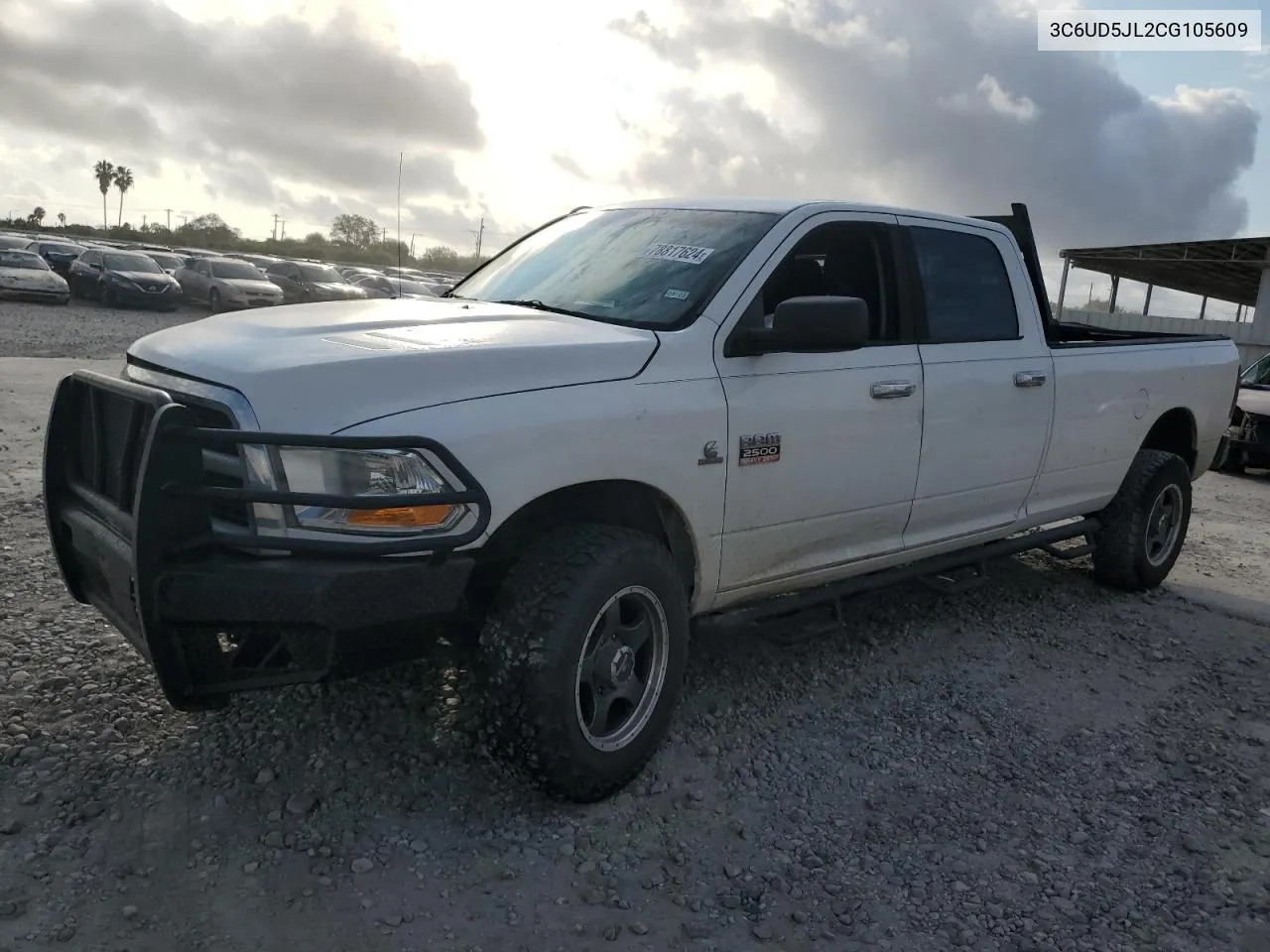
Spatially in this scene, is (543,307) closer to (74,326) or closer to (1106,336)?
(1106,336)

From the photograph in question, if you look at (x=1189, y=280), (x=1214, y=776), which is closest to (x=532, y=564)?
(x=1214, y=776)

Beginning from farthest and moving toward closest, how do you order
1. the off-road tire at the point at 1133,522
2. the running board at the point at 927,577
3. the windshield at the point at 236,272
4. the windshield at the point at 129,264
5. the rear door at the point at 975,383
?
1. the windshield at the point at 236,272
2. the windshield at the point at 129,264
3. the off-road tire at the point at 1133,522
4. the rear door at the point at 975,383
5. the running board at the point at 927,577

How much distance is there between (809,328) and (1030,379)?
184 cm

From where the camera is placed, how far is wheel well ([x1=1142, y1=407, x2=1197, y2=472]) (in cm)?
618

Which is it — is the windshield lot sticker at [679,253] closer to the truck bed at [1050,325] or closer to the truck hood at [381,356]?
the truck hood at [381,356]

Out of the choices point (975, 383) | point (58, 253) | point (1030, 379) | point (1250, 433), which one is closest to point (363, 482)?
point (975, 383)

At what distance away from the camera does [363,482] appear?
111 inches

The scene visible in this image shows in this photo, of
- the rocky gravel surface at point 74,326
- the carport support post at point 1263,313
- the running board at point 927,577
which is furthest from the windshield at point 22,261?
the carport support post at point 1263,313

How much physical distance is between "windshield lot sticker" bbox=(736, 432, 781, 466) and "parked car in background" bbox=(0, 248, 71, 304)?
25.3 m

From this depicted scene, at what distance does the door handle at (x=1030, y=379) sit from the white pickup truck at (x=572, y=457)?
2 centimetres

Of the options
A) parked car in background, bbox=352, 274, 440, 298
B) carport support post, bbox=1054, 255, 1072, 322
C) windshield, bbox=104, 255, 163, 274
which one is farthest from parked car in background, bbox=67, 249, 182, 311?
carport support post, bbox=1054, 255, 1072, 322

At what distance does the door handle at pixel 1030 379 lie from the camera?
4.80 m

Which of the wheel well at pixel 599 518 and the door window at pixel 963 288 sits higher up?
the door window at pixel 963 288

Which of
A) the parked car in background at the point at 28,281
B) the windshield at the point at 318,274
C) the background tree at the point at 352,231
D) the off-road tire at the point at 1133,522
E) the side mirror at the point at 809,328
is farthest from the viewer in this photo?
the background tree at the point at 352,231
